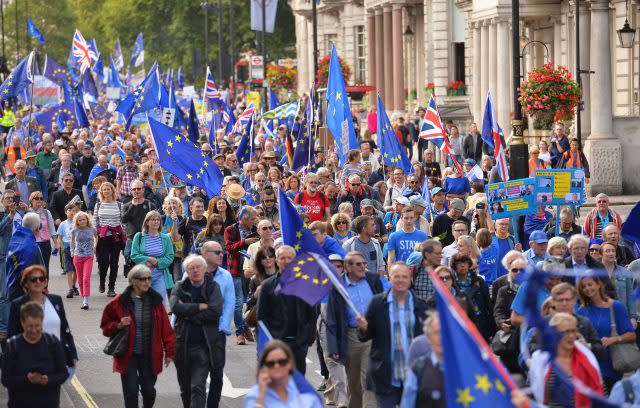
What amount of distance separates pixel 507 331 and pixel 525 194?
19.5 ft

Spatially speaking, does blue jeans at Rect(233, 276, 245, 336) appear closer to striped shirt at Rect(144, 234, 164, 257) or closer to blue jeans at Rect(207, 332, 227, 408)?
striped shirt at Rect(144, 234, 164, 257)

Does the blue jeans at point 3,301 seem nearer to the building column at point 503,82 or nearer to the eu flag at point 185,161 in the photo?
the eu flag at point 185,161

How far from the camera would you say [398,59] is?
52188 millimetres

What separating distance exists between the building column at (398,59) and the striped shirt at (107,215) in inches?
1300

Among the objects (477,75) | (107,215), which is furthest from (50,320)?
(477,75)

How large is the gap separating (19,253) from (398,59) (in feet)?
126

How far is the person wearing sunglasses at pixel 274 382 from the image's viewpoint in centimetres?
792

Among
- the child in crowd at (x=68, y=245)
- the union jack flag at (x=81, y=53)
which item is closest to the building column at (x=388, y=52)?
the union jack flag at (x=81, y=53)

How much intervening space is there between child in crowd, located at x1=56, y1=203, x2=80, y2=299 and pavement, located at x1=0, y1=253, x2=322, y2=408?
174 cm

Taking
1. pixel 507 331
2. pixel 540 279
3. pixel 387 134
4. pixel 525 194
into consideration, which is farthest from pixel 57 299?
pixel 387 134

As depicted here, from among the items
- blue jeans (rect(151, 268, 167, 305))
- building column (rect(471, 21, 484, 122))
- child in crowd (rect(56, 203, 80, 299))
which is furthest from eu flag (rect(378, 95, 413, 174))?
building column (rect(471, 21, 484, 122))

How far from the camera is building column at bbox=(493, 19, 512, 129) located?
3738 cm

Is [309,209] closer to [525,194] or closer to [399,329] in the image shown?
[525,194]

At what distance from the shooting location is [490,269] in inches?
588
